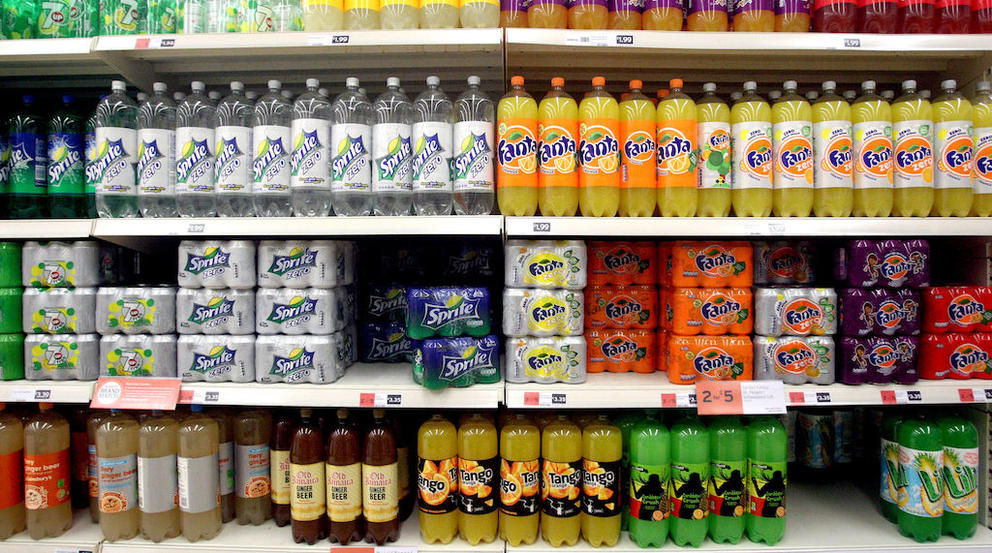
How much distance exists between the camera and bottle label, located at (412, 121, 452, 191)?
1794 mm

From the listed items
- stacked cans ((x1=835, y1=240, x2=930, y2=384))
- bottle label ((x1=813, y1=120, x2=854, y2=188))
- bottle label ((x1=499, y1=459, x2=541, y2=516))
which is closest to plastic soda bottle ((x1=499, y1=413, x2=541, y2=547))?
bottle label ((x1=499, y1=459, x2=541, y2=516))

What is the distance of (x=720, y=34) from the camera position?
179cm

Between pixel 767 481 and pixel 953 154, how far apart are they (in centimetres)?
128

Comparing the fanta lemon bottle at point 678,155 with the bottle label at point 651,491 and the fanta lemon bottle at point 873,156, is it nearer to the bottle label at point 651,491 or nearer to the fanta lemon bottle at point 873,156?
the fanta lemon bottle at point 873,156

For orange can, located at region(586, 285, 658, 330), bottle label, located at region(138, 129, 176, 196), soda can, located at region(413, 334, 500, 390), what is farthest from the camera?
orange can, located at region(586, 285, 658, 330)

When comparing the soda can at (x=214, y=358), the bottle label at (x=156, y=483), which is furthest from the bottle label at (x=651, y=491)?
the bottle label at (x=156, y=483)

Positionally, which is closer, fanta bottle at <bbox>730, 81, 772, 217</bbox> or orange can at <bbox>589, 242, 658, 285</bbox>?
fanta bottle at <bbox>730, 81, 772, 217</bbox>

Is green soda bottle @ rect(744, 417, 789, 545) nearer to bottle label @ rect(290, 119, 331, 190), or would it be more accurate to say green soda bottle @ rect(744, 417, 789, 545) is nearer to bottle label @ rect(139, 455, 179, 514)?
bottle label @ rect(290, 119, 331, 190)

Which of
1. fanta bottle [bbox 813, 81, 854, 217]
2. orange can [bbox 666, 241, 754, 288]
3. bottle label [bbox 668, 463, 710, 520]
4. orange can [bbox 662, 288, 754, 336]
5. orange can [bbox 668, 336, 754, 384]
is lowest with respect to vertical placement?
bottle label [bbox 668, 463, 710, 520]

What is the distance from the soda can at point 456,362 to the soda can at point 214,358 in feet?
1.96

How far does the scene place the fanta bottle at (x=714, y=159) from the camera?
1800 mm

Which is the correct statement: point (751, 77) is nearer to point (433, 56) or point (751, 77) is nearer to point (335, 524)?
point (433, 56)

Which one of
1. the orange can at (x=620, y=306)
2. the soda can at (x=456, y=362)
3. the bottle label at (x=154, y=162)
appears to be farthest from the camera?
the orange can at (x=620, y=306)

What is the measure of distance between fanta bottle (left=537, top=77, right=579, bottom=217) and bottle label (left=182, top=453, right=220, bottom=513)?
1.46m
